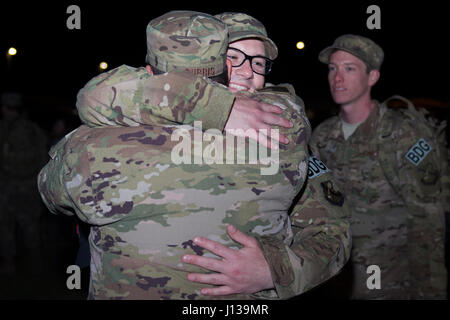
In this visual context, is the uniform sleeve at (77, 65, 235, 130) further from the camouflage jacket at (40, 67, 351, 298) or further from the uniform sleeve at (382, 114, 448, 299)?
the uniform sleeve at (382, 114, 448, 299)

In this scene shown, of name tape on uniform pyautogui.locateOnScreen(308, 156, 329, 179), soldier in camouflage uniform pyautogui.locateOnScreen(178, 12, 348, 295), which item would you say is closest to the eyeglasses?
soldier in camouflage uniform pyautogui.locateOnScreen(178, 12, 348, 295)

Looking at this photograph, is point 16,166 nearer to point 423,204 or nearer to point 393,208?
point 393,208

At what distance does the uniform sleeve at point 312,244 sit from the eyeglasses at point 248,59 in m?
0.57

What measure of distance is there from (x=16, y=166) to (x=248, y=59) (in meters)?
5.24

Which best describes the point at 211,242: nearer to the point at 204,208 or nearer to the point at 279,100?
the point at 204,208

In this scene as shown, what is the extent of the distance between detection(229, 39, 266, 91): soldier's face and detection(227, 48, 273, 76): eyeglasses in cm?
1

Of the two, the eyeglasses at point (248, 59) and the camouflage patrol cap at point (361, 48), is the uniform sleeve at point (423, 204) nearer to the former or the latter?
the camouflage patrol cap at point (361, 48)

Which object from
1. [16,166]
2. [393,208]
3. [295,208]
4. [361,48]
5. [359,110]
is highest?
[361,48]

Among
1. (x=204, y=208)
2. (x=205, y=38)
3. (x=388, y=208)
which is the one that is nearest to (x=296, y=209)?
(x=204, y=208)

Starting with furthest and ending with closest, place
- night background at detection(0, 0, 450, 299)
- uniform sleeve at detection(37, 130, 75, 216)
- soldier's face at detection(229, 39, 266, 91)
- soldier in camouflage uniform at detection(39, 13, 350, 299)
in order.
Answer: night background at detection(0, 0, 450, 299), soldier's face at detection(229, 39, 266, 91), uniform sleeve at detection(37, 130, 75, 216), soldier in camouflage uniform at detection(39, 13, 350, 299)

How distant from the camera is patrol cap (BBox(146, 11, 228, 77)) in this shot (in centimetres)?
133

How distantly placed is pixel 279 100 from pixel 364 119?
7.65 ft

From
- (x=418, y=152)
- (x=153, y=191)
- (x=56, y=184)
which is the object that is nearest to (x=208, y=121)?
(x=153, y=191)

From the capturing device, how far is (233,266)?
53.1 inches
